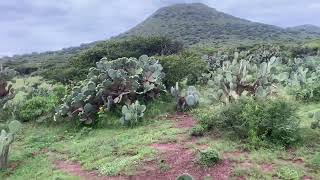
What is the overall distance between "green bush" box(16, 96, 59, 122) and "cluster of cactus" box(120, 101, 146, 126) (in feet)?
9.39

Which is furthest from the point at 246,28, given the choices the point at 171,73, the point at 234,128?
the point at 234,128

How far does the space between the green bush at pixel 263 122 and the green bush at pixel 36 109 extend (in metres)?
6.07

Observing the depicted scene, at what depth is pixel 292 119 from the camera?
9406mm

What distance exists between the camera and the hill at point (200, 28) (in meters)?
84.4

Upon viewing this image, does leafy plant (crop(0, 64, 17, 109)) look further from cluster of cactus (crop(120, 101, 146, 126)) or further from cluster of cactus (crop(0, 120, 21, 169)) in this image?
cluster of cactus (crop(0, 120, 21, 169))

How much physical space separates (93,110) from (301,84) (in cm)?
611

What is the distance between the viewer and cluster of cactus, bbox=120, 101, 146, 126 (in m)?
12.0

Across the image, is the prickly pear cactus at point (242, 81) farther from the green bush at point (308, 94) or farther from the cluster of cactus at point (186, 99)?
the green bush at point (308, 94)

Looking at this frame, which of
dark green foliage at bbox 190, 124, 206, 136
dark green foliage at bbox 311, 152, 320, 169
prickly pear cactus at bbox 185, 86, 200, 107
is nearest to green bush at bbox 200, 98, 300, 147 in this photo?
dark green foliage at bbox 190, 124, 206, 136

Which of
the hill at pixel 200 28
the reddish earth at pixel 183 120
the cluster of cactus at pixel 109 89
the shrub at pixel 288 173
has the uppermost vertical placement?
the hill at pixel 200 28

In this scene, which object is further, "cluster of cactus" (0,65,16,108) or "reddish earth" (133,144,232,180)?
"cluster of cactus" (0,65,16,108)

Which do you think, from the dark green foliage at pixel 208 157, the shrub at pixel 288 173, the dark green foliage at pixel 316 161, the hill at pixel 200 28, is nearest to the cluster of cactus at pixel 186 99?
the dark green foliage at pixel 208 157

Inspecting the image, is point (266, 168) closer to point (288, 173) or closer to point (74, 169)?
→ point (288, 173)

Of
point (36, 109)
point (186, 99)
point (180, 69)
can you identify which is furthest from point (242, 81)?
point (36, 109)
